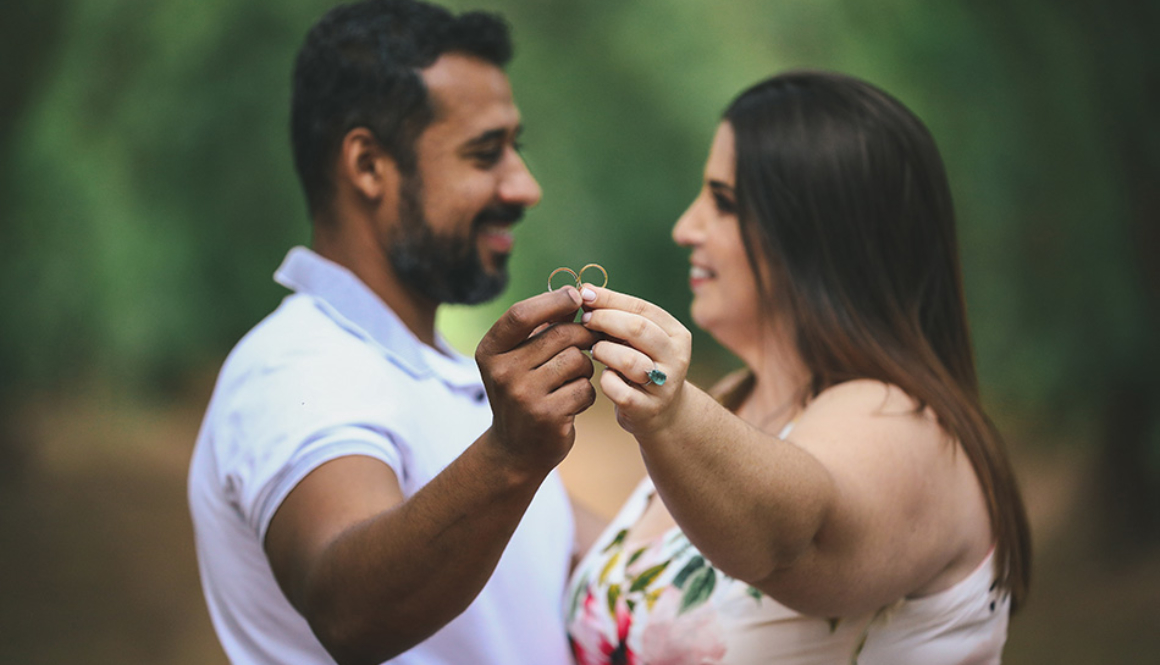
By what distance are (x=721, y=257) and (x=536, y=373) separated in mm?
685

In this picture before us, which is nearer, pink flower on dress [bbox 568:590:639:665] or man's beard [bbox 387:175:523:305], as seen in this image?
pink flower on dress [bbox 568:590:639:665]

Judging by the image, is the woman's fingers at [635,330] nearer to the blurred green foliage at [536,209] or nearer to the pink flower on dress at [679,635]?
the pink flower on dress at [679,635]

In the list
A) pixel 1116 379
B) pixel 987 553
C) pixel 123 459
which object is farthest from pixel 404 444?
pixel 1116 379

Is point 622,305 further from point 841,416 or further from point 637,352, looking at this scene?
point 841,416

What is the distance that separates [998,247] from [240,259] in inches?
113

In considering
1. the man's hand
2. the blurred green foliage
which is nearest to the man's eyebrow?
the man's hand

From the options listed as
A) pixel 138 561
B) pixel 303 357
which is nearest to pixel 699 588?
pixel 303 357

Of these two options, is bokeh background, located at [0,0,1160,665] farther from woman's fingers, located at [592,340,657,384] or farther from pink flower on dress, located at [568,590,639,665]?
woman's fingers, located at [592,340,657,384]

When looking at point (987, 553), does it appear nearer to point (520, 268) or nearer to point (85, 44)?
point (520, 268)

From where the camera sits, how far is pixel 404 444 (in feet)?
3.57

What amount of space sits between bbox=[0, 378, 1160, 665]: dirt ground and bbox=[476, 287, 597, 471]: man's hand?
3055 mm

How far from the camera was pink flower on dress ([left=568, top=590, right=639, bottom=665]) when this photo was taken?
4.09 feet

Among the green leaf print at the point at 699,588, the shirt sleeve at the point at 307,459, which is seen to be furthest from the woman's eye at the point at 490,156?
the green leaf print at the point at 699,588

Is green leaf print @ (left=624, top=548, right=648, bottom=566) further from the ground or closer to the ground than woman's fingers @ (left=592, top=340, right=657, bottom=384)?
closer to the ground
